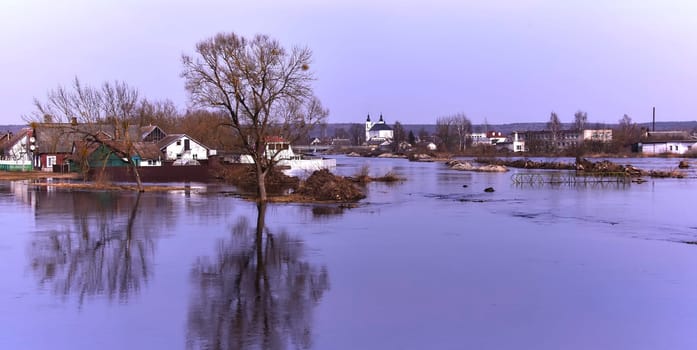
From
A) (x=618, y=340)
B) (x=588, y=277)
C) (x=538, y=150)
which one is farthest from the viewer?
(x=538, y=150)

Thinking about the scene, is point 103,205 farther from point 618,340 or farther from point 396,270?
point 618,340

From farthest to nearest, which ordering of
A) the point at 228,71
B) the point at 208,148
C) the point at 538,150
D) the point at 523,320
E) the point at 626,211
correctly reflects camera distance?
the point at 538,150
the point at 208,148
the point at 228,71
the point at 626,211
the point at 523,320

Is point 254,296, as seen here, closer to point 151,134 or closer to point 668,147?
point 151,134

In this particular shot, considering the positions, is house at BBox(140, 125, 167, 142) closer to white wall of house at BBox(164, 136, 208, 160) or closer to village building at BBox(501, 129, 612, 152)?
white wall of house at BBox(164, 136, 208, 160)

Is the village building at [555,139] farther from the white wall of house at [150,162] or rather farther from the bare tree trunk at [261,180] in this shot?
the bare tree trunk at [261,180]

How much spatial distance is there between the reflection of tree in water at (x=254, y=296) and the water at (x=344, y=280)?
0.15 feet

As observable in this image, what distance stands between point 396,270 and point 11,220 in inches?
628

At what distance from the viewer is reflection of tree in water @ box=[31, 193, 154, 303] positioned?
46.8 feet

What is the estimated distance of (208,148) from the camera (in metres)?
71.7

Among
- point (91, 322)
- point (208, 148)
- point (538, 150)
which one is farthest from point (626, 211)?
point (538, 150)

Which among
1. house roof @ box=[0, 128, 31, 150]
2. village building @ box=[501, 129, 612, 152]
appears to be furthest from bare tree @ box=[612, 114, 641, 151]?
house roof @ box=[0, 128, 31, 150]

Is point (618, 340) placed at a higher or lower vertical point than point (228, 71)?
lower

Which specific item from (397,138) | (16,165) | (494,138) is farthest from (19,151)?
(494,138)

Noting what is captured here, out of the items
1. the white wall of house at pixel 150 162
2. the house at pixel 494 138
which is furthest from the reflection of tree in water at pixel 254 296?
the house at pixel 494 138
